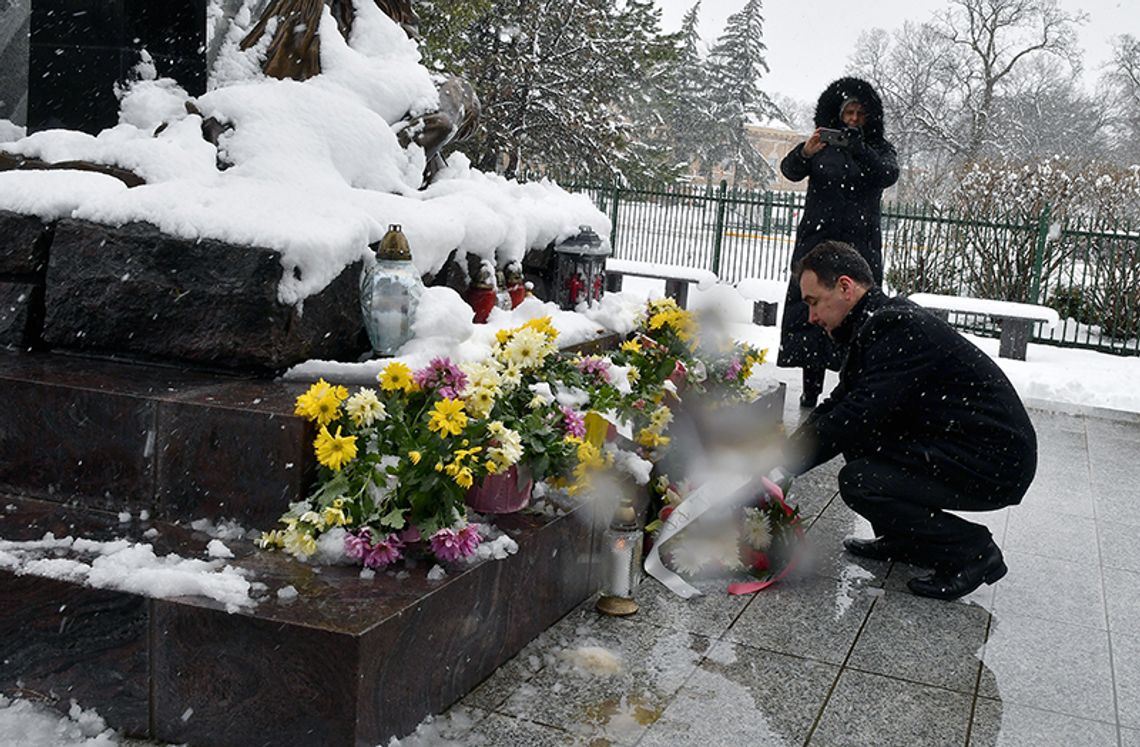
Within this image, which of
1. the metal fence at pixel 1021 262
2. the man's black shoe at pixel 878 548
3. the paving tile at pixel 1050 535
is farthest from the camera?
the metal fence at pixel 1021 262

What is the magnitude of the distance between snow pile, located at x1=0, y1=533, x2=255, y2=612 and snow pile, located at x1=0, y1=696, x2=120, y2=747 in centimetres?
32

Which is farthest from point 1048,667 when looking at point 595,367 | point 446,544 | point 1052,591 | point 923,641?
point 446,544

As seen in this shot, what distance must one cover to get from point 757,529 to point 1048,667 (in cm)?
104

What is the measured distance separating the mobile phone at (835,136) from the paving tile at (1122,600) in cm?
282

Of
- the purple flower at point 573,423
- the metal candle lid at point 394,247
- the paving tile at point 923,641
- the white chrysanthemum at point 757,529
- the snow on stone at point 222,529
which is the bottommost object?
the paving tile at point 923,641

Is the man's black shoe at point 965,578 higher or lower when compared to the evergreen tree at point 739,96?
lower

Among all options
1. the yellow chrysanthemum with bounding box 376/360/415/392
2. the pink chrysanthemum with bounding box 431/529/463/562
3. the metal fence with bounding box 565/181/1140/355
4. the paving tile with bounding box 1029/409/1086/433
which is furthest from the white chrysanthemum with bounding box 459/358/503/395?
the metal fence with bounding box 565/181/1140/355

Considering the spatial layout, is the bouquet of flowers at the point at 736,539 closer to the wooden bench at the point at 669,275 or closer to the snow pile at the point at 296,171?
the snow pile at the point at 296,171

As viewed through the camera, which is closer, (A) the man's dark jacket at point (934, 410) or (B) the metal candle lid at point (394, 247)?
(A) the man's dark jacket at point (934, 410)

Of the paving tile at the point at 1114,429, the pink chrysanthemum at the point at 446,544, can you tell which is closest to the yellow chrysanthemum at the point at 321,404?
the pink chrysanthemum at the point at 446,544

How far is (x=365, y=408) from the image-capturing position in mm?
3236

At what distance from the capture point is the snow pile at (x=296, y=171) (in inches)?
160

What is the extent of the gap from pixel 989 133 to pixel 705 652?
3742 centimetres

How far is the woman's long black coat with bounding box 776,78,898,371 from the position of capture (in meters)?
6.58
